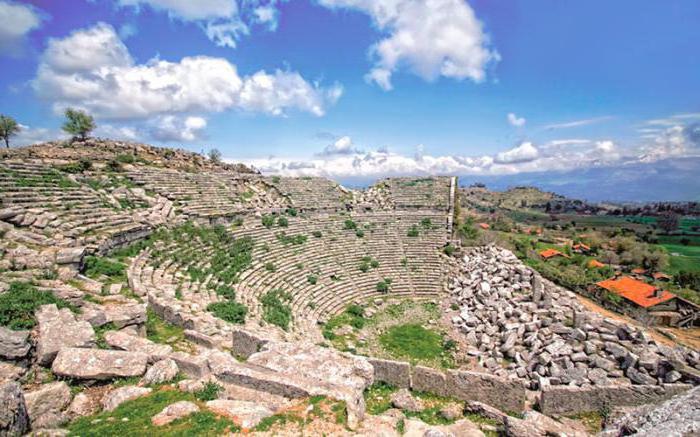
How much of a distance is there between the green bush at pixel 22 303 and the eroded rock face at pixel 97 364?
1485 mm

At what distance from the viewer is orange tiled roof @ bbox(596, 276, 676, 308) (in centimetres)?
2130

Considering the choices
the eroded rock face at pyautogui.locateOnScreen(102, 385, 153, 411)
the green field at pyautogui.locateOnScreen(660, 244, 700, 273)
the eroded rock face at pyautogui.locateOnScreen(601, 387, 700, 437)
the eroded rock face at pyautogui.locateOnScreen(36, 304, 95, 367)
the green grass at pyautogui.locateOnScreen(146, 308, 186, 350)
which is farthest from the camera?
the green field at pyautogui.locateOnScreen(660, 244, 700, 273)

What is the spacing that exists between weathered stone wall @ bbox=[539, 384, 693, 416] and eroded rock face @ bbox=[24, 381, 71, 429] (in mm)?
10861

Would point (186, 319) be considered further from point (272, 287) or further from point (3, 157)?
point (3, 157)

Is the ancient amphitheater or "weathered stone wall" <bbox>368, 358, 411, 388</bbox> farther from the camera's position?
"weathered stone wall" <bbox>368, 358, 411, 388</bbox>

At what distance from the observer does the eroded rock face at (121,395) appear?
17.7 feet

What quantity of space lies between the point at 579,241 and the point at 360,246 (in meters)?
51.0

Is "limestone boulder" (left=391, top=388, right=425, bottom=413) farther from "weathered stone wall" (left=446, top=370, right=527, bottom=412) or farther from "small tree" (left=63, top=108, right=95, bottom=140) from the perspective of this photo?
"small tree" (left=63, top=108, right=95, bottom=140)

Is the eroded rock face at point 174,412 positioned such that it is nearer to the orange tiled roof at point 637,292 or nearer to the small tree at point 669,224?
the orange tiled roof at point 637,292

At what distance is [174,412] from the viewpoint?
5.24 meters

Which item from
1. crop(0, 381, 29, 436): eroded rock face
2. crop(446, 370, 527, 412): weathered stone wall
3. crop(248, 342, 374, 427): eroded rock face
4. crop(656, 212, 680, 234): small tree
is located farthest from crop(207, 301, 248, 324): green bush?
crop(656, 212, 680, 234): small tree

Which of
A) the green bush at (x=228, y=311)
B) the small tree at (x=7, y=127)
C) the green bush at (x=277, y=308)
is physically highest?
the small tree at (x=7, y=127)

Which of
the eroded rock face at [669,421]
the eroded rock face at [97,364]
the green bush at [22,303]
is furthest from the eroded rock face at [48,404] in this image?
the eroded rock face at [669,421]

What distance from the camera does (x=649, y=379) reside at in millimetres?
10086
